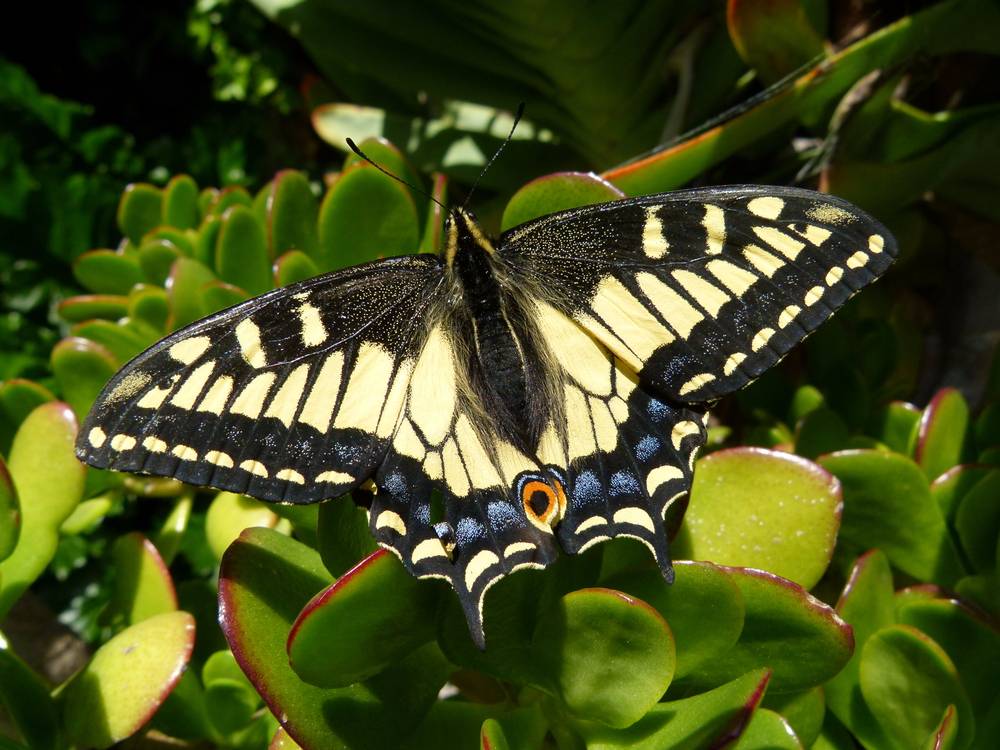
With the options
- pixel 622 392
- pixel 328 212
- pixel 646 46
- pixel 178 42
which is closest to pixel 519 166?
pixel 646 46

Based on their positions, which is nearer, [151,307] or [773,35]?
[773,35]

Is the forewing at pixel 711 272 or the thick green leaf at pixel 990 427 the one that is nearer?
the forewing at pixel 711 272

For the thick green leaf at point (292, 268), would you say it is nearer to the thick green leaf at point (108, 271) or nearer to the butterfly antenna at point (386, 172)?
the butterfly antenna at point (386, 172)

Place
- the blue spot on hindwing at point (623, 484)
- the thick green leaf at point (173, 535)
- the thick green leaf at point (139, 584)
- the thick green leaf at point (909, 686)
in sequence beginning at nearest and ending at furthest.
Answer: the thick green leaf at point (909, 686) → the blue spot on hindwing at point (623, 484) → the thick green leaf at point (139, 584) → the thick green leaf at point (173, 535)

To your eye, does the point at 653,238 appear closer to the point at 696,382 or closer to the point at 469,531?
the point at 696,382

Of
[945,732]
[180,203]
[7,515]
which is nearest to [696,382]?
[945,732]

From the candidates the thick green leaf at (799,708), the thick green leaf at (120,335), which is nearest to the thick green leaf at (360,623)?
the thick green leaf at (799,708)

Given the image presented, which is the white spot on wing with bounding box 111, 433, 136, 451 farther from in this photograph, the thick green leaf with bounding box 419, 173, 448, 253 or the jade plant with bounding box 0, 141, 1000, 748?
the thick green leaf with bounding box 419, 173, 448, 253
